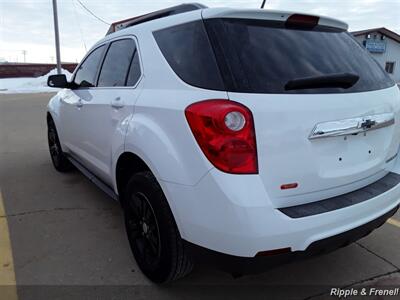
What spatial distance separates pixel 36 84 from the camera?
2817 centimetres

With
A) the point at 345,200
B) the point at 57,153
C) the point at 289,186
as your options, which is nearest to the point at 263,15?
the point at 289,186

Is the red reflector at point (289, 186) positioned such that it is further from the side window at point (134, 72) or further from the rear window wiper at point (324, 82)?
the side window at point (134, 72)

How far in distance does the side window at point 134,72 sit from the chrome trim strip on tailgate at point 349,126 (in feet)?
4.52

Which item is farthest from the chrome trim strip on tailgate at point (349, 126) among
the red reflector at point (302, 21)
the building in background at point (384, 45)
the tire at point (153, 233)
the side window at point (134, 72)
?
the building in background at point (384, 45)

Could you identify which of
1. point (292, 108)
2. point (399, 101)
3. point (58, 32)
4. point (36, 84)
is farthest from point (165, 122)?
point (36, 84)

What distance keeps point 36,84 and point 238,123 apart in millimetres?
29201

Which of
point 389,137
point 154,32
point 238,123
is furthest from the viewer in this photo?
point 154,32

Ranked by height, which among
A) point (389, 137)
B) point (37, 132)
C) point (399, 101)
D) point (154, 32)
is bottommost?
point (37, 132)

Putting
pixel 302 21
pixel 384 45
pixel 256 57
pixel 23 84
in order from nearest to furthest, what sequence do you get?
pixel 256 57, pixel 302 21, pixel 23 84, pixel 384 45

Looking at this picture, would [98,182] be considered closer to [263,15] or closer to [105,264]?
[105,264]

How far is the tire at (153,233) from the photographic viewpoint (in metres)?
2.37

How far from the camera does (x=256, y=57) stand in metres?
2.18

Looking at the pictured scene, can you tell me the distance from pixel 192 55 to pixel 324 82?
2.58 feet

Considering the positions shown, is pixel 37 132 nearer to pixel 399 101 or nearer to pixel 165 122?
pixel 165 122
